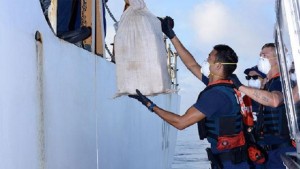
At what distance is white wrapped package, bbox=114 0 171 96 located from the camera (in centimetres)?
335

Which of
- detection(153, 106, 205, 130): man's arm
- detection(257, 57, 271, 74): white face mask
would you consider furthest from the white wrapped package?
detection(257, 57, 271, 74): white face mask

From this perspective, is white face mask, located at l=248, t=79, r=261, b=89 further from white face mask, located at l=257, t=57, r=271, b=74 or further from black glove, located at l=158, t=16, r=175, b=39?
black glove, located at l=158, t=16, r=175, b=39

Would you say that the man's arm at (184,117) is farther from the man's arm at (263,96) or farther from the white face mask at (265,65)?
the white face mask at (265,65)

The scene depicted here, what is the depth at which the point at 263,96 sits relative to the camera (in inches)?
137

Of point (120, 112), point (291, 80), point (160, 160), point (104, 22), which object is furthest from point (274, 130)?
point (160, 160)

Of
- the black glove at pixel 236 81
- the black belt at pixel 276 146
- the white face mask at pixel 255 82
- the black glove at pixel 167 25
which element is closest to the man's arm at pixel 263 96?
the black glove at pixel 236 81

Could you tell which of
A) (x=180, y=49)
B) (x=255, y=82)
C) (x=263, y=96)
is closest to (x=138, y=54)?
(x=180, y=49)

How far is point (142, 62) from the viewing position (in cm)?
336

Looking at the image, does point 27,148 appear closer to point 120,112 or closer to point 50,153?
point 50,153

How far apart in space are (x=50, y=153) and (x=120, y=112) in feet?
6.72

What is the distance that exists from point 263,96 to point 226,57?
14.8 inches

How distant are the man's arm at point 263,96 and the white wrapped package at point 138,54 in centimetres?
58

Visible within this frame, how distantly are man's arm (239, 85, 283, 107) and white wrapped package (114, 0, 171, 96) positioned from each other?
0.58m

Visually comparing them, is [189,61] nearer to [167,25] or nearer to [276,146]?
[167,25]
